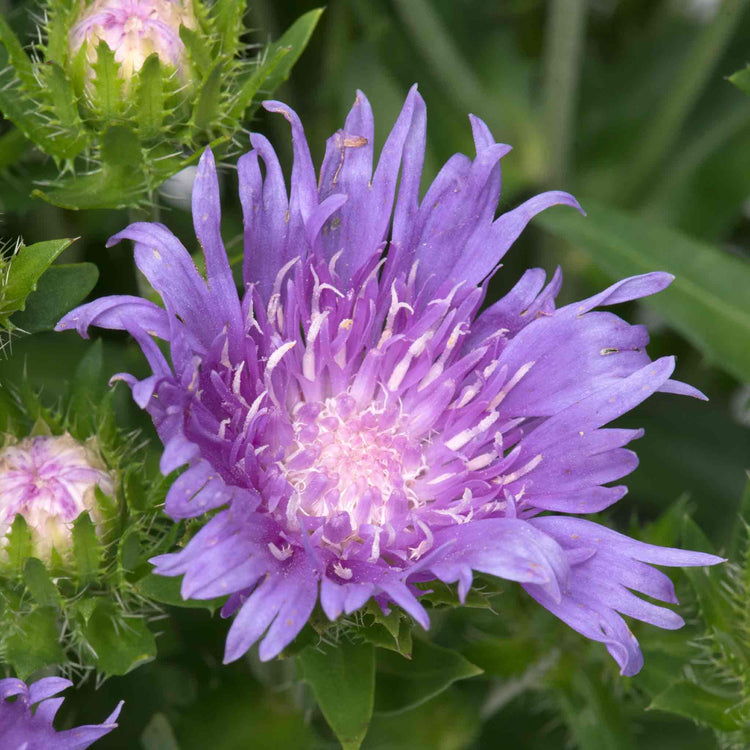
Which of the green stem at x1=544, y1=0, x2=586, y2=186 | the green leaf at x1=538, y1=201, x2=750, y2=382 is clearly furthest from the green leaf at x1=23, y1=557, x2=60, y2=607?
the green stem at x1=544, y1=0, x2=586, y2=186

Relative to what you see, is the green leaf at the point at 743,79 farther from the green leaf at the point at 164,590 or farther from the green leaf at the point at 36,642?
the green leaf at the point at 36,642

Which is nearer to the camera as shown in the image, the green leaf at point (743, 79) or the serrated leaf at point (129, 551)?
→ the serrated leaf at point (129, 551)

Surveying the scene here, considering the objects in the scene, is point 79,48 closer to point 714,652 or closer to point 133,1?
point 133,1

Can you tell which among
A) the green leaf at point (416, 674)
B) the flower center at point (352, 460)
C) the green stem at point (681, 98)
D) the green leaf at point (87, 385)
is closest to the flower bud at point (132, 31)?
the green leaf at point (87, 385)

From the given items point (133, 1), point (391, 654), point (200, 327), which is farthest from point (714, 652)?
point (133, 1)

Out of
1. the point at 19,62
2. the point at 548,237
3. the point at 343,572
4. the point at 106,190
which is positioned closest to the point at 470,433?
the point at 343,572

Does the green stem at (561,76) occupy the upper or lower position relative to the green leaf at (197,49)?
lower

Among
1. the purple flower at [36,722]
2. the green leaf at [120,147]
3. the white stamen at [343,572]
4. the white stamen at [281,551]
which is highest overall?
the green leaf at [120,147]
